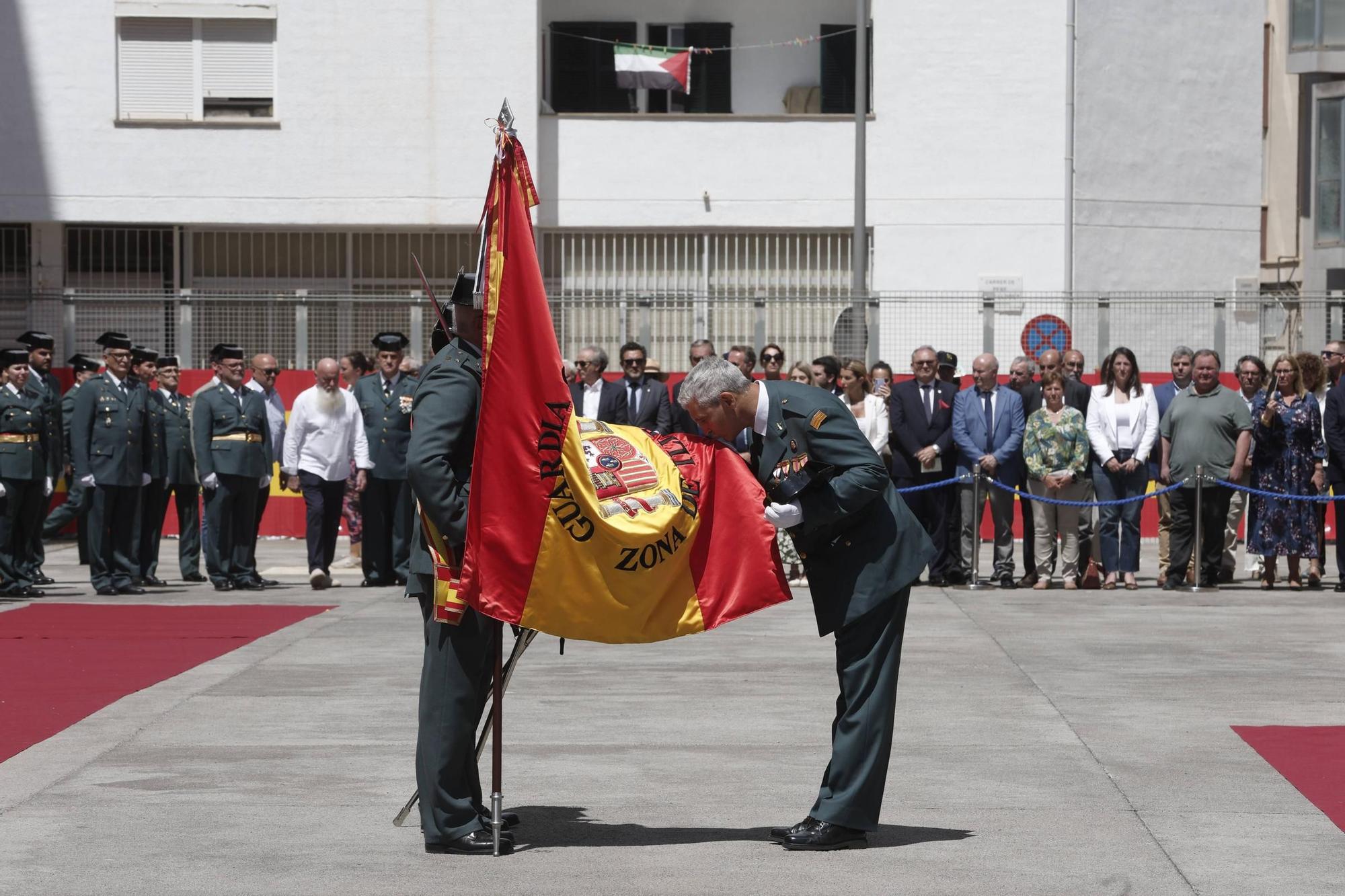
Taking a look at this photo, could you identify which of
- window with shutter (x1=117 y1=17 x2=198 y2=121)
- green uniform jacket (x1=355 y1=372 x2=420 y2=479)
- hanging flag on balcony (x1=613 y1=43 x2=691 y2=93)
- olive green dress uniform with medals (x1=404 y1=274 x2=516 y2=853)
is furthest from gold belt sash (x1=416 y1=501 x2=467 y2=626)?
hanging flag on balcony (x1=613 y1=43 x2=691 y2=93)

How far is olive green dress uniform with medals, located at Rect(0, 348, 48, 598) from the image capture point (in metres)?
14.9

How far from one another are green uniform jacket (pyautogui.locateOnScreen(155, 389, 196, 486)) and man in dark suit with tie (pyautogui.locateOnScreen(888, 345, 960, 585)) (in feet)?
19.9

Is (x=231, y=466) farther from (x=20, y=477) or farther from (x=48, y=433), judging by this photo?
(x=20, y=477)

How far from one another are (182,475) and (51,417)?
1.51m

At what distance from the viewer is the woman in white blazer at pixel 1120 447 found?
52.7 feet

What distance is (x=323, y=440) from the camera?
1620cm

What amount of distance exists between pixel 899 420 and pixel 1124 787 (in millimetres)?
8986

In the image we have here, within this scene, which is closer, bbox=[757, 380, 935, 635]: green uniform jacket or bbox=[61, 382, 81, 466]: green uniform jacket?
bbox=[757, 380, 935, 635]: green uniform jacket

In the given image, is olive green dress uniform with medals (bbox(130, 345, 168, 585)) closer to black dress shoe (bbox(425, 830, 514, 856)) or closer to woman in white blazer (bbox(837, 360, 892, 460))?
woman in white blazer (bbox(837, 360, 892, 460))

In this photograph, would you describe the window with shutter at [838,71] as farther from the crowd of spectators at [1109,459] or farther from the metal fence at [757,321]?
the crowd of spectators at [1109,459]

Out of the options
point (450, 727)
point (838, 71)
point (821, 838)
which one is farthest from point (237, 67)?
point (821, 838)

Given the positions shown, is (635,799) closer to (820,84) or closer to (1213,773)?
(1213,773)

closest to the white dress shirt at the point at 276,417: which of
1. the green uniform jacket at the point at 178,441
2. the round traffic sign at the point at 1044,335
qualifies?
the green uniform jacket at the point at 178,441

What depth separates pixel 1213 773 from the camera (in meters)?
7.88
